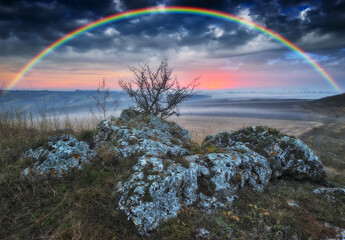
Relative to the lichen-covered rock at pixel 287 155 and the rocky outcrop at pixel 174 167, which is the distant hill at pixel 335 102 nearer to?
the lichen-covered rock at pixel 287 155

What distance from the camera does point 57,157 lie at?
416cm

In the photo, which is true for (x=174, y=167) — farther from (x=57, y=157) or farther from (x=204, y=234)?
(x=57, y=157)

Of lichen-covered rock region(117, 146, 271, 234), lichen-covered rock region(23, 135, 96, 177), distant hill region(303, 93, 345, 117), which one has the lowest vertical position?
distant hill region(303, 93, 345, 117)

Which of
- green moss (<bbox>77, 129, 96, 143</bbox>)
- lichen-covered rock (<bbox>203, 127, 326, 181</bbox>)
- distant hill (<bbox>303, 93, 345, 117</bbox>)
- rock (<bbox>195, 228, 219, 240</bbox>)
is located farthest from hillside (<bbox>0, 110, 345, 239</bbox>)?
distant hill (<bbox>303, 93, 345, 117</bbox>)

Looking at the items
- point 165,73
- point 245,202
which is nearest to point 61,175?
point 245,202

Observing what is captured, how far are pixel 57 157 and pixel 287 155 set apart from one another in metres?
7.53

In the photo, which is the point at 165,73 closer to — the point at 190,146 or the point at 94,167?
the point at 190,146

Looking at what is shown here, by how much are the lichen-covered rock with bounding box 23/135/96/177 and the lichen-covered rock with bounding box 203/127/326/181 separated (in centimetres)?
599

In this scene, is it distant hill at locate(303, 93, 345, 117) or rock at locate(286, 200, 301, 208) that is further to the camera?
distant hill at locate(303, 93, 345, 117)

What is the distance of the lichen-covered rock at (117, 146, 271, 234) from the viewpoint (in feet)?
9.90

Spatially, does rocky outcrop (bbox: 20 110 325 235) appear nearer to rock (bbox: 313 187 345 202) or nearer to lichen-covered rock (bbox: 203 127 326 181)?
lichen-covered rock (bbox: 203 127 326 181)

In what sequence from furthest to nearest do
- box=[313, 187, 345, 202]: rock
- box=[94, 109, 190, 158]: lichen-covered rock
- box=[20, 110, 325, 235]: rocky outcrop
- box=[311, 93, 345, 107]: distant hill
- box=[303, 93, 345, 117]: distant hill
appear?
box=[311, 93, 345, 107]: distant hill → box=[303, 93, 345, 117]: distant hill → box=[94, 109, 190, 158]: lichen-covered rock → box=[313, 187, 345, 202]: rock → box=[20, 110, 325, 235]: rocky outcrop

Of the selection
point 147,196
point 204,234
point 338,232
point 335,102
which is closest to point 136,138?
point 147,196

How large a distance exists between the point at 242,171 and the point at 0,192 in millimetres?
5802
